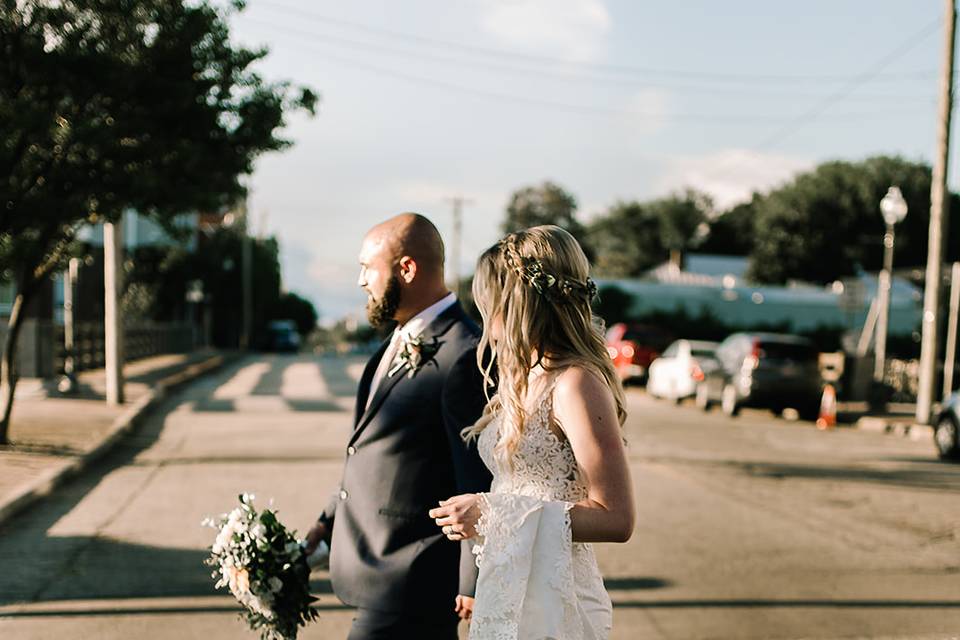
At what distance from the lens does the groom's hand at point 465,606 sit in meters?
2.96

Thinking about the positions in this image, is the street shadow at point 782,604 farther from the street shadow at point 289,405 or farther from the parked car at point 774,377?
the parked car at point 774,377

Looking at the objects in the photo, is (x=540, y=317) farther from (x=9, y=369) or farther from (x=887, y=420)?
(x=887, y=420)

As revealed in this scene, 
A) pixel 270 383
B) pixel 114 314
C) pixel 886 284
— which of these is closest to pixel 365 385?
pixel 114 314

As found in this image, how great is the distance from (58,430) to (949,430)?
1199 cm

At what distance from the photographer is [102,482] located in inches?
412

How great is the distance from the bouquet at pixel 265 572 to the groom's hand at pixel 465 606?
0.66 m

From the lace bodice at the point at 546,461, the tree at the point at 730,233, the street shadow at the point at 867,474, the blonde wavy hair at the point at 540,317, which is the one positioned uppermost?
the tree at the point at 730,233

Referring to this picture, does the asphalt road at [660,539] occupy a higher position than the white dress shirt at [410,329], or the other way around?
the white dress shirt at [410,329]

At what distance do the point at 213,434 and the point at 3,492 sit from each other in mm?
5578

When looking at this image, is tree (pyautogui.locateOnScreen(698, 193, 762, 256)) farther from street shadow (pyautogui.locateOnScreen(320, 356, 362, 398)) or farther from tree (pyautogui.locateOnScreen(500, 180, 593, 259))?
street shadow (pyautogui.locateOnScreen(320, 356, 362, 398))

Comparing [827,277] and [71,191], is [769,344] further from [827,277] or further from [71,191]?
[827,277]

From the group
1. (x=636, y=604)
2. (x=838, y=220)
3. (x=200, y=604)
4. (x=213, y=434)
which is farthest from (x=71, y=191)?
(x=838, y=220)

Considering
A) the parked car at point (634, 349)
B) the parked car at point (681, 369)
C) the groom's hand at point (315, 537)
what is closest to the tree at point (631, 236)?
the parked car at point (634, 349)

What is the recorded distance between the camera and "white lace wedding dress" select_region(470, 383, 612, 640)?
2561 mm
